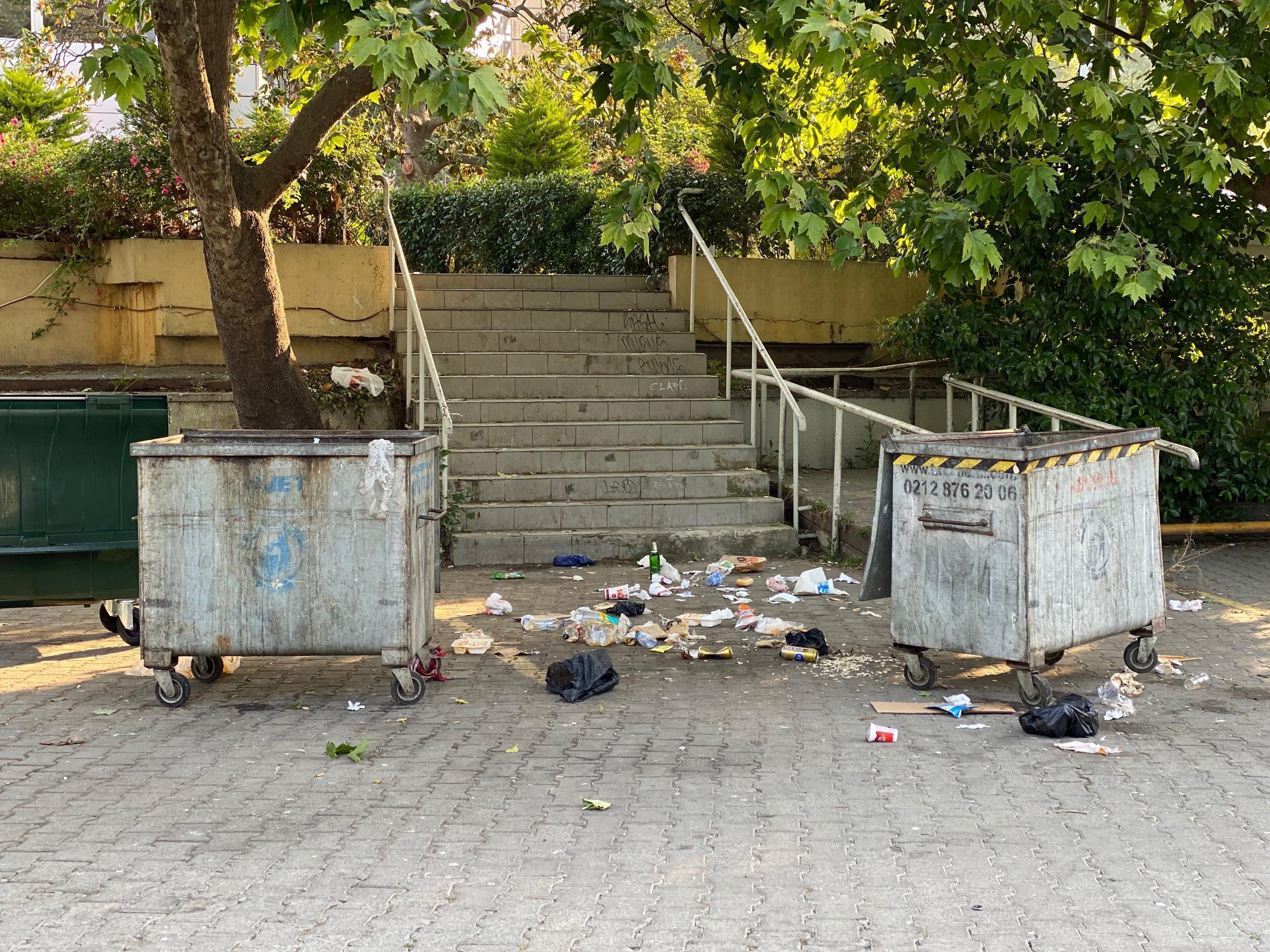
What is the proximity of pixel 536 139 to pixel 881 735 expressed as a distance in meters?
15.2

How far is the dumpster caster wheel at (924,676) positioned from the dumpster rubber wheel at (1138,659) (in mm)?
1111

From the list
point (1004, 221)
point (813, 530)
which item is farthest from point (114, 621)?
point (1004, 221)

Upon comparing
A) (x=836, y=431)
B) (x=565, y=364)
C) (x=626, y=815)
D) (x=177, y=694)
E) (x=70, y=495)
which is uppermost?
(x=565, y=364)

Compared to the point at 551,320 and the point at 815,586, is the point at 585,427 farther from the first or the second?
the point at 815,586

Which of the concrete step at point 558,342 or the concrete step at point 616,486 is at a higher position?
the concrete step at point 558,342

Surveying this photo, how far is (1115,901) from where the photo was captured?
3.68 m

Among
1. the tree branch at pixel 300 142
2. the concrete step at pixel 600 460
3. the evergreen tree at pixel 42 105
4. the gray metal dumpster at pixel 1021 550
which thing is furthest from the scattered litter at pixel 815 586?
the evergreen tree at pixel 42 105

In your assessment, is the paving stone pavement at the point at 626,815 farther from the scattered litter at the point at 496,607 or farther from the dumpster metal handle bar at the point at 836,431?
the dumpster metal handle bar at the point at 836,431

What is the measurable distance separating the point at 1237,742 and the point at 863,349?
8242 millimetres

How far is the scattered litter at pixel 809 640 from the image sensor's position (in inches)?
267

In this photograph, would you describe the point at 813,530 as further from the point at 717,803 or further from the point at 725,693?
the point at 717,803

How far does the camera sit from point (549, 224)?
13.7 m

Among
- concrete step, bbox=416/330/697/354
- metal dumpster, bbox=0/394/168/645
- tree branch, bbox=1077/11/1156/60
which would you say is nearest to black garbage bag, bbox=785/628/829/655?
metal dumpster, bbox=0/394/168/645

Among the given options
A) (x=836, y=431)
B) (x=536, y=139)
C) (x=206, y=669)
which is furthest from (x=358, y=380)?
(x=536, y=139)
